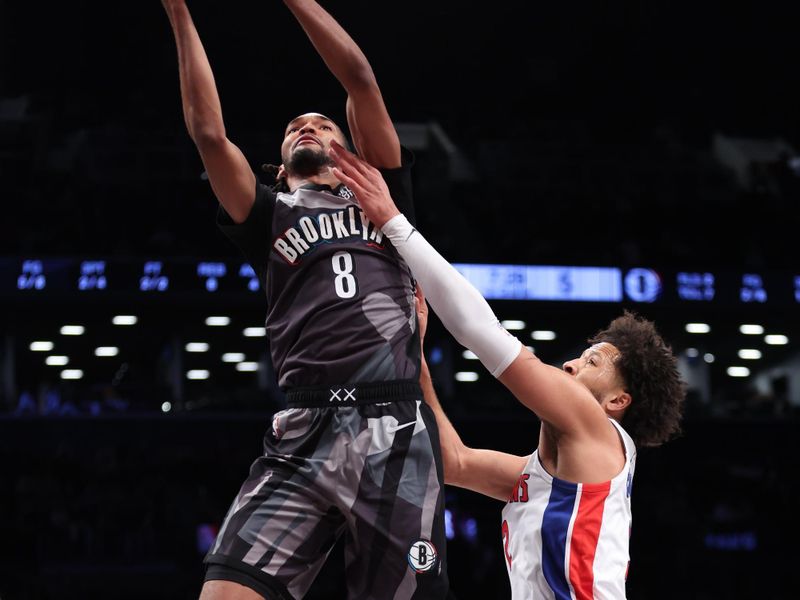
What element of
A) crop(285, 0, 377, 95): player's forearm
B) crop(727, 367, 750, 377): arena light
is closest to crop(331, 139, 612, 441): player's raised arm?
crop(285, 0, 377, 95): player's forearm

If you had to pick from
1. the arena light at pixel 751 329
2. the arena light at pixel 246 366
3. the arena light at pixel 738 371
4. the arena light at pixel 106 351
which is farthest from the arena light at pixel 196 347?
the arena light at pixel 738 371

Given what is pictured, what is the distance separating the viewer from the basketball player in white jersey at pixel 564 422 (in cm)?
302

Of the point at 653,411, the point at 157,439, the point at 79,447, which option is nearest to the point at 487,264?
the point at 157,439

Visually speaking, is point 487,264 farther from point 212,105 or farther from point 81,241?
point 212,105

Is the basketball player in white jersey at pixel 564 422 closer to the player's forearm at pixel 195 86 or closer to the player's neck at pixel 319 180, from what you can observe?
the player's neck at pixel 319 180

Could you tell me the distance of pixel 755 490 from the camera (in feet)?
45.5

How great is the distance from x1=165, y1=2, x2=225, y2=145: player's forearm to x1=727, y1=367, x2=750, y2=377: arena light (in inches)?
591

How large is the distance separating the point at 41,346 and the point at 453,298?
12.4 metres

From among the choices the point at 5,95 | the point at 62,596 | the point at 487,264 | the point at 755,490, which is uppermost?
the point at 5,95

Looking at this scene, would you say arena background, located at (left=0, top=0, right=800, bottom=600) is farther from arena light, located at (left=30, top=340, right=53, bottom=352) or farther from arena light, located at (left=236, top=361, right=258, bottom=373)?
arena light, located at (left=30, top=340, right=53, bottom=352)

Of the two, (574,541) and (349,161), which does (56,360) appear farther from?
(574,541)

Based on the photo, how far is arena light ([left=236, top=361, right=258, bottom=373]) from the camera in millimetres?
15219

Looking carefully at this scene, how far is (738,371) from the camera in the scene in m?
17.0

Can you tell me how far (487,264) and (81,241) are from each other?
4.94 meters
